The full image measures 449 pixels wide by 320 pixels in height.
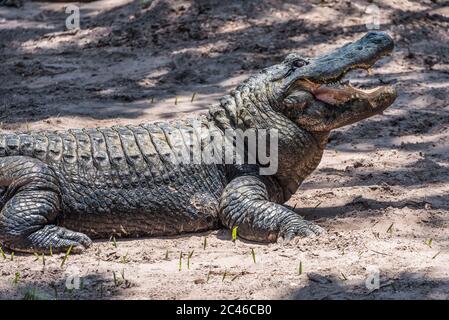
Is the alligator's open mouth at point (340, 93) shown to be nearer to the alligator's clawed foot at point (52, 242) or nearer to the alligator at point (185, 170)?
the alligator at point (185, 170)

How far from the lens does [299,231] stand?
5613 mm

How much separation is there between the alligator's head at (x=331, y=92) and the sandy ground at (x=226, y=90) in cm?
69

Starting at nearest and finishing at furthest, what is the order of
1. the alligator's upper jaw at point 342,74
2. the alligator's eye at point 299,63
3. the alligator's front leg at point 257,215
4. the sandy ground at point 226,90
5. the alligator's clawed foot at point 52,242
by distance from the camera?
the sandy ground at point 226,90
the alligator's clawed foot at point 52,242
the alligator's front leg at point 257,215
the alligator's upper jaw at point 342,74
the alligator's eye at point 299,63

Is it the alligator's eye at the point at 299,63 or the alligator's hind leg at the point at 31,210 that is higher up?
the alligator's eye at the point at 299,63

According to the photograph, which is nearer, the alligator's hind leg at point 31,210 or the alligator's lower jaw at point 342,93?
the alligator's hind leg at point 31,210

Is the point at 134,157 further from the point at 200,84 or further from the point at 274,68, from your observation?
the point at 200,84

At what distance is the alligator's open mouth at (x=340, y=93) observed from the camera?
6086 millimetres

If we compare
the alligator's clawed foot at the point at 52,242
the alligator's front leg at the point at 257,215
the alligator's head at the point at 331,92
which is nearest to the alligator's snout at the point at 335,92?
the alligator's head at the point at 331,92

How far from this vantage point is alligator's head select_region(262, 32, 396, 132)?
609 centimetres

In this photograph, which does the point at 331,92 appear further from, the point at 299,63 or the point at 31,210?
the point at 31,210

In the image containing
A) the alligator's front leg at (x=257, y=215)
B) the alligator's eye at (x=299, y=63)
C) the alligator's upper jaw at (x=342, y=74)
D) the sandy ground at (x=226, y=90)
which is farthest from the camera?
the alligator's eye at (x=299, y=63)

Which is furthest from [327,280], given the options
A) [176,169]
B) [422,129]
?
[422,129]

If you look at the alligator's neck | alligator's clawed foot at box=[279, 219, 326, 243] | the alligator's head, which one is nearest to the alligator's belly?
the alligator's neck

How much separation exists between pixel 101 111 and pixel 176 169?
2.78m
